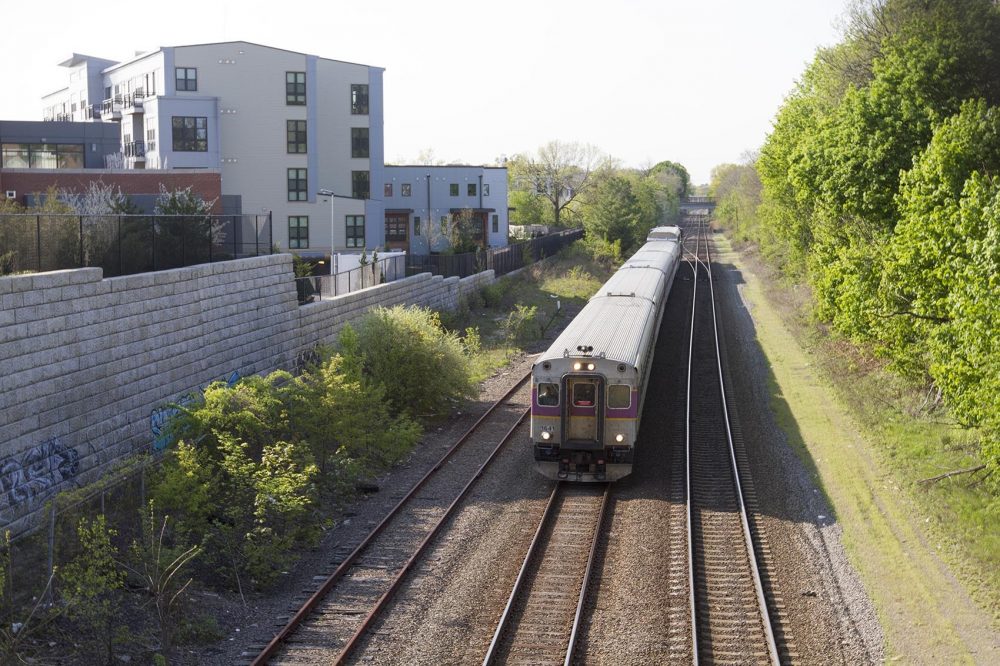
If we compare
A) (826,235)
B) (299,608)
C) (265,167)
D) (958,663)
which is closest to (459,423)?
(299,608)

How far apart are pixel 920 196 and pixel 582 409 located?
978cm

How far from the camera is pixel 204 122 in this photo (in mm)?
47031

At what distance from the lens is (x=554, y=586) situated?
1392 centimetres

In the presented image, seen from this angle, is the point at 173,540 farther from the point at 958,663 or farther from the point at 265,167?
the point at 265,167

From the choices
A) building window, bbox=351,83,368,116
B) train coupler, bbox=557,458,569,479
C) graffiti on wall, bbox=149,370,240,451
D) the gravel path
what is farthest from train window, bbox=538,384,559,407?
building window, bbox=351,83,368,116

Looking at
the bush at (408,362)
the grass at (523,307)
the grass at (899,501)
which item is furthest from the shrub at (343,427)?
the grass at (899,501)

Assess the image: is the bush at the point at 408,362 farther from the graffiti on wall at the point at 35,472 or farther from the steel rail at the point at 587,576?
the graffiti on wall at the point at 35,472

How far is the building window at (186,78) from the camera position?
156 feet

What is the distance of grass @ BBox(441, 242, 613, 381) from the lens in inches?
1406

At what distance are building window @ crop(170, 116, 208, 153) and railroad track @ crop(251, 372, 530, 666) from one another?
31113 mm

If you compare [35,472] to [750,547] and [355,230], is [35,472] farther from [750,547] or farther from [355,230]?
[355,230]

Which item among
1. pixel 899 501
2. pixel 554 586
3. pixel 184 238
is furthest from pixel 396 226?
pixel 554 586

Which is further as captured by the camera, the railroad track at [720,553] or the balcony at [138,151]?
the balcony at [138,151]

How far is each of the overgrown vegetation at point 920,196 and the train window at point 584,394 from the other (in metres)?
6.33
